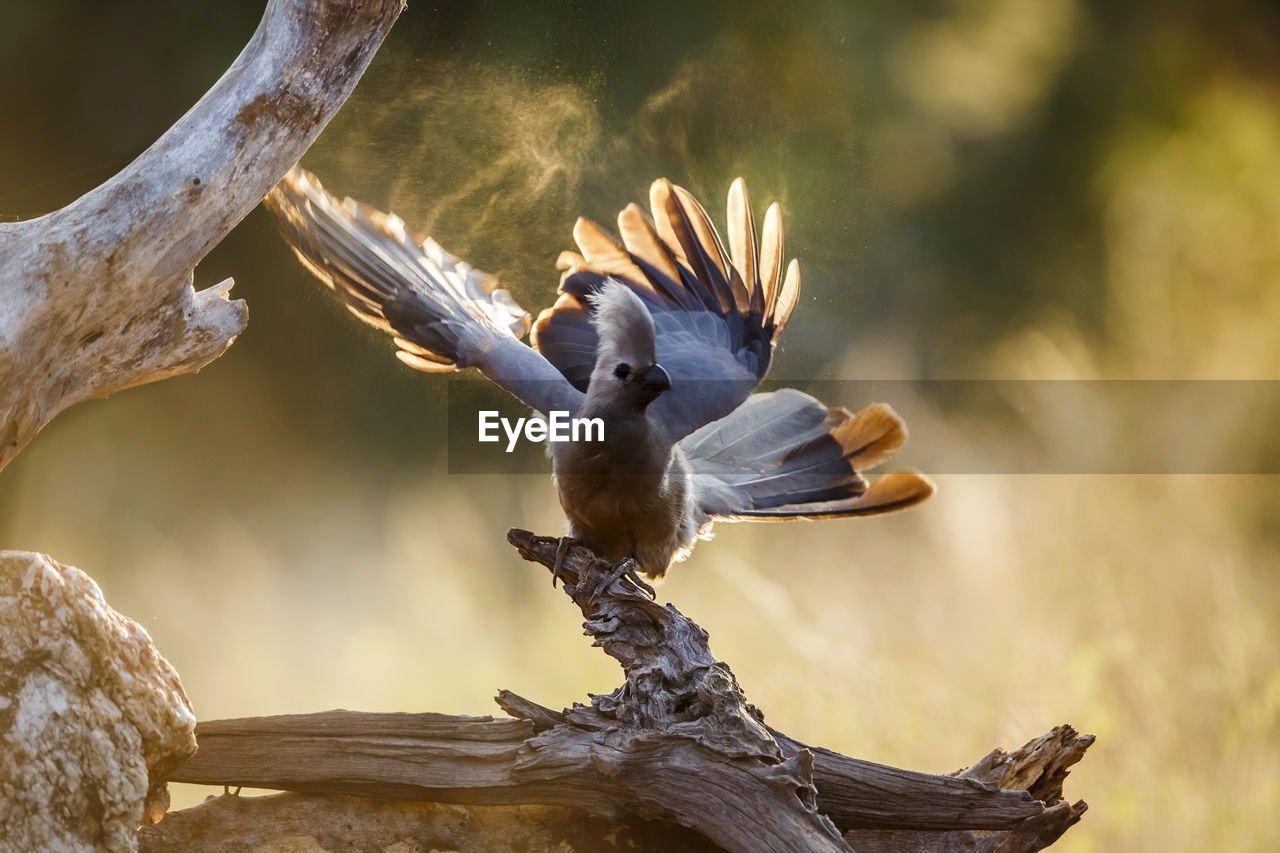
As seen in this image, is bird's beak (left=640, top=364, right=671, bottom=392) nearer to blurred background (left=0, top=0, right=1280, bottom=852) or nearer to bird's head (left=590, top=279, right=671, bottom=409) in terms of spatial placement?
bird's head (left=590, top=279, right=671, bottom=409)

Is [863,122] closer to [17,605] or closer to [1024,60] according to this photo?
[1024,60]

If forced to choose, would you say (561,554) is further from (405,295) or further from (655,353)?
(405,295)

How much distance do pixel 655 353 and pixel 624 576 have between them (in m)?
0.47

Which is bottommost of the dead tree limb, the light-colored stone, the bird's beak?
the light-colored stone

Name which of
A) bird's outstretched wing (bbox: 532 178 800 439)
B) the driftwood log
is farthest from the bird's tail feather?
the driftwood log

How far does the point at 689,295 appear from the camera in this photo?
2508 mm

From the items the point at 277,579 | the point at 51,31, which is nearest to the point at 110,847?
the point at 277,579

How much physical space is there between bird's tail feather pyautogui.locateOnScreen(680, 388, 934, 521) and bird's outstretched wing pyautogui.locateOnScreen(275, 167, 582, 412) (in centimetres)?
45

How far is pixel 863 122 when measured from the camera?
3.68 m

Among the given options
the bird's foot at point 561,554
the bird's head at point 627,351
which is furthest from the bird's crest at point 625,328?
the bird's foot at point 561,554

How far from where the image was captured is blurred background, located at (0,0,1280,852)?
324 centimetres

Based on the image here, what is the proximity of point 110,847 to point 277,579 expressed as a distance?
7.16 ft

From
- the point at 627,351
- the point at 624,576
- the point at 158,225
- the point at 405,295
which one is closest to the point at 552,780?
the point at 624,576

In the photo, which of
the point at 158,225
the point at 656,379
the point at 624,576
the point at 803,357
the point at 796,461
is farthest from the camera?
the point at 803,357
